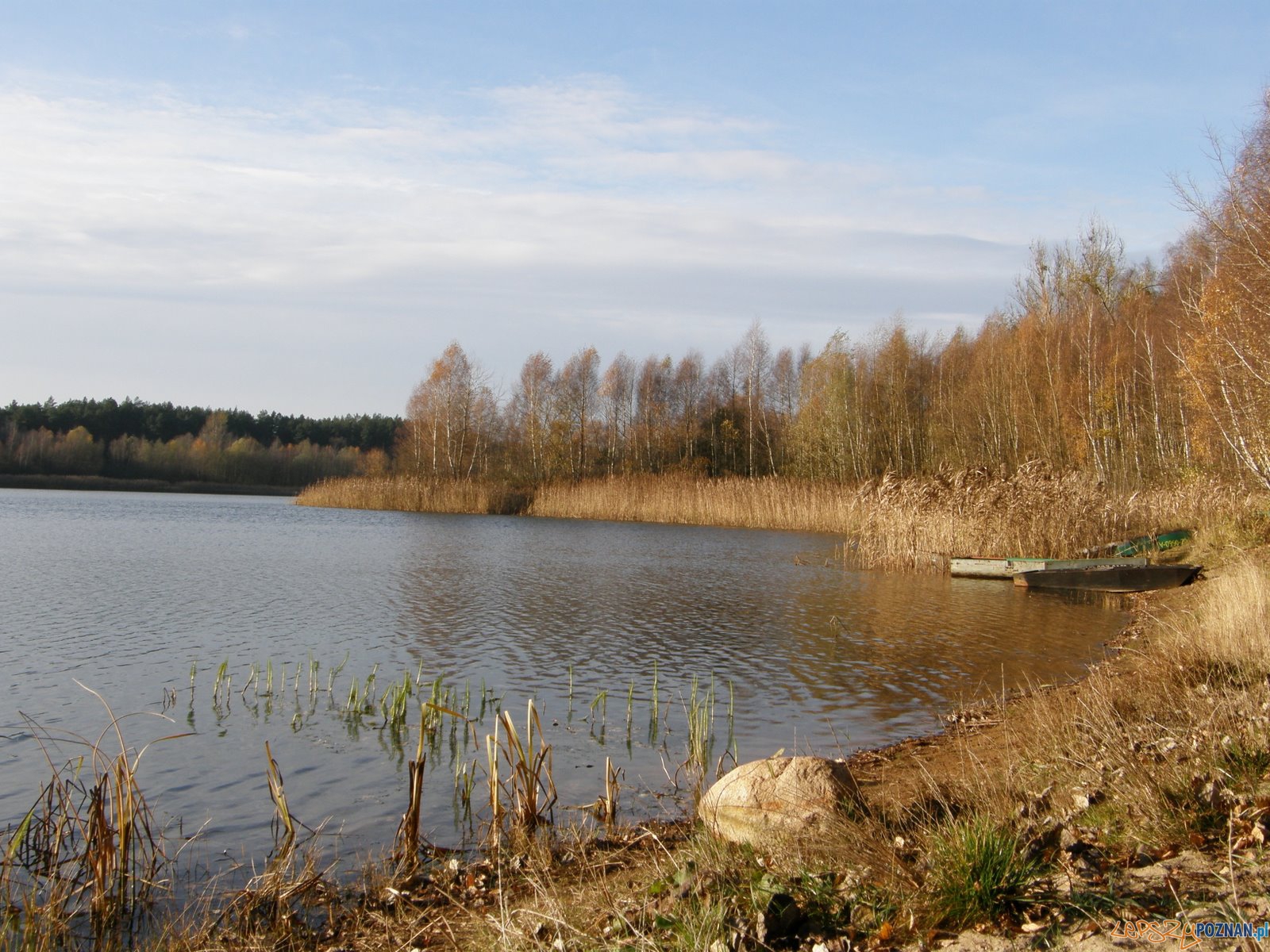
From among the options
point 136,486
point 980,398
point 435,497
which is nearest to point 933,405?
point 980,398

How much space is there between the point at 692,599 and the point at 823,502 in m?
19.7

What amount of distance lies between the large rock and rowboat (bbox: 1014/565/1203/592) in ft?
47.3

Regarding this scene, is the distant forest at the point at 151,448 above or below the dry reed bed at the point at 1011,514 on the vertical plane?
above

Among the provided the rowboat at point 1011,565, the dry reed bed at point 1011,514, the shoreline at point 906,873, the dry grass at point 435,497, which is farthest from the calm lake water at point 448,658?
the dry grass at point 435,497

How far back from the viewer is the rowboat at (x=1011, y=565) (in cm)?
1816

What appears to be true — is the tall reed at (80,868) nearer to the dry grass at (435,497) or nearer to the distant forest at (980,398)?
the distant forest at (980,398)

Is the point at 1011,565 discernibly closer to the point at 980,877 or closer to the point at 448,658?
the point at 448,658

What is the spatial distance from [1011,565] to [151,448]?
79.8 m

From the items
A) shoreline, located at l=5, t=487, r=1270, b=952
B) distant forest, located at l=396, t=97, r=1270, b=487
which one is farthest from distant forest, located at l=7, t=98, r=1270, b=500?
shoreline, located at l=5, t=487, r=1270, b=952

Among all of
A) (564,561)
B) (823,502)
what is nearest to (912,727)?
(564,561)

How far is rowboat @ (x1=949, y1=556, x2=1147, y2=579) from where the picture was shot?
18156 mm

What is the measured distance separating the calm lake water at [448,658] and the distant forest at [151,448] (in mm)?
53285

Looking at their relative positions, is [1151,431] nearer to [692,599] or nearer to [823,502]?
[823,502]

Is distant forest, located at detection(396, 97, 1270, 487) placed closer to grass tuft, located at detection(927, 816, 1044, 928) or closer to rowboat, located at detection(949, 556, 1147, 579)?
rowboat, located at detection(949, 556, 1147, 579)
